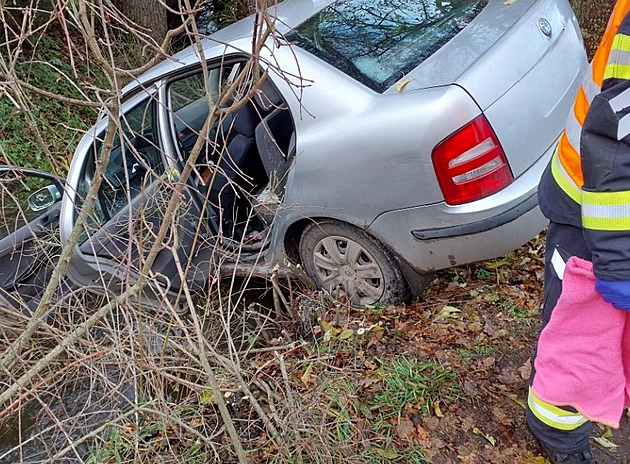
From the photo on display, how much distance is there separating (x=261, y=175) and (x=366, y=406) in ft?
5.93

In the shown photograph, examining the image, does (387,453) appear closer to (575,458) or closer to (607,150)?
(575,458)

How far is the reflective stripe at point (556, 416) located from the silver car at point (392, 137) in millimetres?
832

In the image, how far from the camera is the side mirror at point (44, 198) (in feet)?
11.7

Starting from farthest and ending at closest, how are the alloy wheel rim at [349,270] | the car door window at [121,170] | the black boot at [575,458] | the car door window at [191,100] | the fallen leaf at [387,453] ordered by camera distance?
the car door window at [121,170] < the car door window at [191,100] < the alloy wheel rim at [349,270] < the fallen leaf at [387,453] < the black boot at [575,458]

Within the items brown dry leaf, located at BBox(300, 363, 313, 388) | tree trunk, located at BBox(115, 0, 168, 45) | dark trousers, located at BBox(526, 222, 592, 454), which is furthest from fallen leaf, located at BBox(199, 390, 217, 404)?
tree trunk, located at BBox(115, 0, 168, 45)

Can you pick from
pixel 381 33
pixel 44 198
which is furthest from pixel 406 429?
pixel 44 198

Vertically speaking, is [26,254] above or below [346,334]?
above

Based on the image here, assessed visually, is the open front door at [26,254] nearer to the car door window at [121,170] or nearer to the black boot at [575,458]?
the car door window at [121,170]

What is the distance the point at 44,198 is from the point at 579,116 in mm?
3464

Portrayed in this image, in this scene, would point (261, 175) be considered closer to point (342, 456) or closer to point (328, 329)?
point (328, 329)

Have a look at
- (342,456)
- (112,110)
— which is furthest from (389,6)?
(342,456)

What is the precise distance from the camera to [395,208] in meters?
2.59

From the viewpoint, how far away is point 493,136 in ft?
7.78

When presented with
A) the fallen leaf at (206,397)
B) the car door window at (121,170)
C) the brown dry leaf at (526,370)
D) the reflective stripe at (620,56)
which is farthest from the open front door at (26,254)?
the reflective stripe at (620,56)
